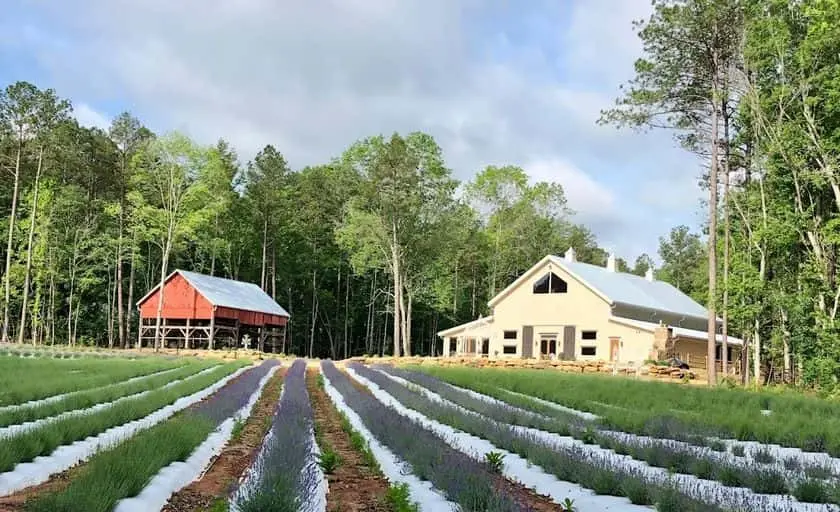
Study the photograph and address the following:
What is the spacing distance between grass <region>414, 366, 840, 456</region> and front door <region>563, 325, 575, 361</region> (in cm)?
1239

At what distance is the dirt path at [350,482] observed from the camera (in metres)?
6.71

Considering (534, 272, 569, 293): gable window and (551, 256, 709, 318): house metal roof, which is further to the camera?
(534, 272, 569, 293): gable window

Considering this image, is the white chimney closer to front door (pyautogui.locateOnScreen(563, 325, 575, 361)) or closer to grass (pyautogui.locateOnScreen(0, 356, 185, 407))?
front door (pyautogui.locateOnScreen(563, 325, 575, 361))

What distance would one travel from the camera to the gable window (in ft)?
126

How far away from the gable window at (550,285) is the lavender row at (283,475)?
28652 mm

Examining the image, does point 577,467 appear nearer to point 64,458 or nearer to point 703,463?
point 703,463

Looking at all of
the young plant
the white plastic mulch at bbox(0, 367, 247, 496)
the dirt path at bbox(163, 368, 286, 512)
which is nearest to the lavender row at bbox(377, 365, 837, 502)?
the young plant

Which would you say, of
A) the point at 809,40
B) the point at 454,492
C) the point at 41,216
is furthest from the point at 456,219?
the point at 454,492

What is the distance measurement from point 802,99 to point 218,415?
71.2 ft

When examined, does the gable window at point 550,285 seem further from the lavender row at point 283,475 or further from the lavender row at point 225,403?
the lavender row at point 283,475

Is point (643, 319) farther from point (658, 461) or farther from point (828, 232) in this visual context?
point (658, 461)

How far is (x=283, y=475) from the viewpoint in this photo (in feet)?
19.9

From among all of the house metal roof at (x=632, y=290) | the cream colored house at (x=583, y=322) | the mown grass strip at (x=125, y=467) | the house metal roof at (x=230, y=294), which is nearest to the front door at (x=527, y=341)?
the cream colored house at (x=583, y=322)

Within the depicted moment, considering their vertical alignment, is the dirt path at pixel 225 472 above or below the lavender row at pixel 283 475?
below
